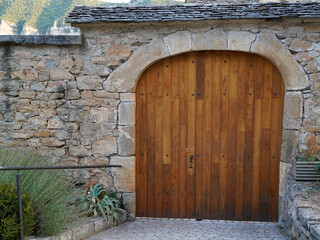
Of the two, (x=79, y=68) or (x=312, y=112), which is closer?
(x=312, y=112)

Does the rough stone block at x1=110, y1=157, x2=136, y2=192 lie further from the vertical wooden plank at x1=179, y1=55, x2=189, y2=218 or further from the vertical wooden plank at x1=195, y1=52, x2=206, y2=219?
the vertical wooden plank at x1=195, y1=52, x2=206, y2=219

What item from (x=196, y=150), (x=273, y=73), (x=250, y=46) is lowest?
(x=196, y=150)

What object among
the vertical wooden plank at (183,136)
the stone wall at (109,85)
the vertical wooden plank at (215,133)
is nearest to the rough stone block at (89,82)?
the stone wall at (109,85)

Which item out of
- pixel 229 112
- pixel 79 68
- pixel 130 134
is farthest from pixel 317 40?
pixel 79 68

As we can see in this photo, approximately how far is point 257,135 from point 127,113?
187cm

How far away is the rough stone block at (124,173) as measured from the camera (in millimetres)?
4891

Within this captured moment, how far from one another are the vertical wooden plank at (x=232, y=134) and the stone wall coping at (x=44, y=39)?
2.19 meters

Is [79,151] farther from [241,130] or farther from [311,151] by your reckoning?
[311,151]

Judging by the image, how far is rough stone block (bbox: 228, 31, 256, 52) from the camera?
179 inches

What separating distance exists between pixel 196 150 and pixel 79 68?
2048 millimetres

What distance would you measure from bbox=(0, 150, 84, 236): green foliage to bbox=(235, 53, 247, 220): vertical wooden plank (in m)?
2.23

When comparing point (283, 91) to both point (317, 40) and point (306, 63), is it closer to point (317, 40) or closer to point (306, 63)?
point (306, 63)

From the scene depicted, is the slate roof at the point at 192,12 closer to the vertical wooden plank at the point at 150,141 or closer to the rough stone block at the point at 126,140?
the vertical wooden plank at the point at 150,141

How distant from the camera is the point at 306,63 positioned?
14.7 feet
